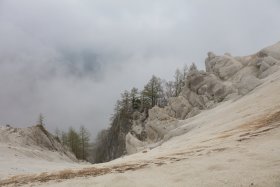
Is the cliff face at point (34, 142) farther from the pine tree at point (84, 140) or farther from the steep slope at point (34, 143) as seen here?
the pine tree at point (84, 140)

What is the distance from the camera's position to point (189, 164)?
17.2 m

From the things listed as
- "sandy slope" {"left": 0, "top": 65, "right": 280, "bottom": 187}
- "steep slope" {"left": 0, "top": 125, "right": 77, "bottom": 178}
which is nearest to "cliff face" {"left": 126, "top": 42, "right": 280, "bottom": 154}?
"steep slope" {"left": 0, "top": 125, "right": 77, "bottom": 178}

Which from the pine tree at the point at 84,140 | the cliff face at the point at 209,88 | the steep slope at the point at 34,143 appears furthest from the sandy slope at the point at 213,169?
the pine tree at the point at 84,140

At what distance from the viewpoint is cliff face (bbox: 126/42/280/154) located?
49.5 metres

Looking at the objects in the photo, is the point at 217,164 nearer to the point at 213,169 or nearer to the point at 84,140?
the point at 213,169

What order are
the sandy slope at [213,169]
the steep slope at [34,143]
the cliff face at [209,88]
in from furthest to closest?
the steep slope at [34,143] < the cliff face at [209,88] < the sandy slope at [213,169]

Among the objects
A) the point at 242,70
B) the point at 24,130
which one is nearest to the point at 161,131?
the point at 242,70

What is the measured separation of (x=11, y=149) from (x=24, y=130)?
17913 mm

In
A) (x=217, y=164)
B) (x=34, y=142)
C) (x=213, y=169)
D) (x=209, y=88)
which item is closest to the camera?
(x=213, y=169)

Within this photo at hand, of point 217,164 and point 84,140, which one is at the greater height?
point 84,140

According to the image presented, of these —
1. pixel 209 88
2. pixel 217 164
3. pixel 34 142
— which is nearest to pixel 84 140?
pixel 34 142

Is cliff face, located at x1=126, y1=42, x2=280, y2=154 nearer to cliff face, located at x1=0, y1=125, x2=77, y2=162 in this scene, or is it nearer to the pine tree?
cliff face, located at x1=0, y1=125, x2=77, y2=162

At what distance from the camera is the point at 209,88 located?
2379 inches

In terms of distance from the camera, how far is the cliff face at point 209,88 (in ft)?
162
